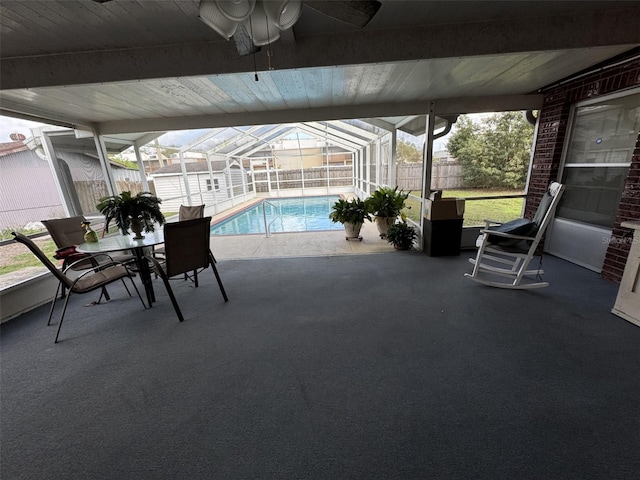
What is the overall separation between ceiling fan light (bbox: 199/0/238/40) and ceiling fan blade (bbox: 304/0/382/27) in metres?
0.47

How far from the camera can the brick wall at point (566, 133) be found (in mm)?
2609

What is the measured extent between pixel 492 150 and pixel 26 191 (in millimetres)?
6644

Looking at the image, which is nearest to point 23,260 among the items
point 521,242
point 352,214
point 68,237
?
point 68,237

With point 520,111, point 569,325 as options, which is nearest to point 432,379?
point 569,325

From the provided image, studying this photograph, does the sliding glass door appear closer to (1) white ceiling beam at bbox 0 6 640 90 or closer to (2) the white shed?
(1) white ceiling beam at bbox 0 6 640 90

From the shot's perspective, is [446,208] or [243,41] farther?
[446,208]

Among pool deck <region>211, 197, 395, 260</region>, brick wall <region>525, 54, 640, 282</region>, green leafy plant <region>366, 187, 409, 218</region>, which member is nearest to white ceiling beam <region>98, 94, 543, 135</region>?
brick wall <region>525, 54, 640, 282</region>

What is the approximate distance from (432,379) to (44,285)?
14.2 feet

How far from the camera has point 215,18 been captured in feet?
4.46

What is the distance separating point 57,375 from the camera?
6.23ft

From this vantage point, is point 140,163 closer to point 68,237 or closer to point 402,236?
point 68,237

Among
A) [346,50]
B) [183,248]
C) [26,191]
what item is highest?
[346,50]

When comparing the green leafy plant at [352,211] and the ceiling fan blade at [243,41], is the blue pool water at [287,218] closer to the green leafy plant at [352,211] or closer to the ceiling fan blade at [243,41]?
the green leafy plant at [352,211]

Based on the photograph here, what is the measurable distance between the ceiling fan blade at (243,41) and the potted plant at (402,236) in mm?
3321
